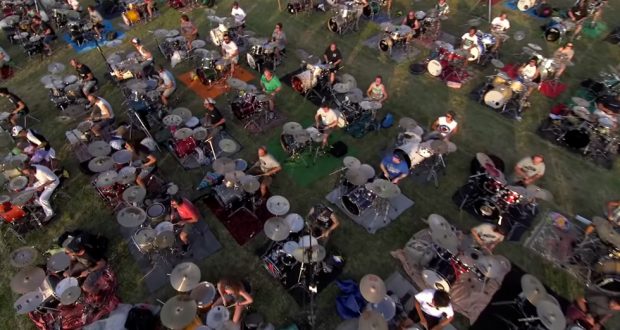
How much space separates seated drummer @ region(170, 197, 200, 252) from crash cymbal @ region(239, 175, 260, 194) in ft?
5.42

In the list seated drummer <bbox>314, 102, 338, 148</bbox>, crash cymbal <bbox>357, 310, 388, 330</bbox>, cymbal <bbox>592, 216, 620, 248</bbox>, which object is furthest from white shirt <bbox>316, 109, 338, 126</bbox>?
cymbal <bbox>592, 216, 620, 248</bbox>

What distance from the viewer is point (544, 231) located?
1155cm

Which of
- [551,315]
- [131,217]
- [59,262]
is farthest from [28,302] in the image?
[551,315]

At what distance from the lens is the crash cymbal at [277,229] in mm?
9523

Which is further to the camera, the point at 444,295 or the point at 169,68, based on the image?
the point at 169,68

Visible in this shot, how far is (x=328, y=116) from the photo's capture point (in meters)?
13.7

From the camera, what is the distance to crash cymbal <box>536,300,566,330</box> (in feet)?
26.6

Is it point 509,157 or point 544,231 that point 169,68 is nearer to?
point 509,157

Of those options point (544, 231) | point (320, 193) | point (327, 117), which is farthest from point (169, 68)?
point (544, 231)

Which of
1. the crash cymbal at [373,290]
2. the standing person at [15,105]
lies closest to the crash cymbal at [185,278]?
the crash cymbal at [373,290]

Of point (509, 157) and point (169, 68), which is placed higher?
point (509, 157)

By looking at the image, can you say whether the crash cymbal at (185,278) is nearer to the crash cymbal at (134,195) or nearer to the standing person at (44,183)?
the crash cymbal at (134,195)

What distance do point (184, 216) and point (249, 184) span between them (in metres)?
2.13

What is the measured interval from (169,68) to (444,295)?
16130 mm
